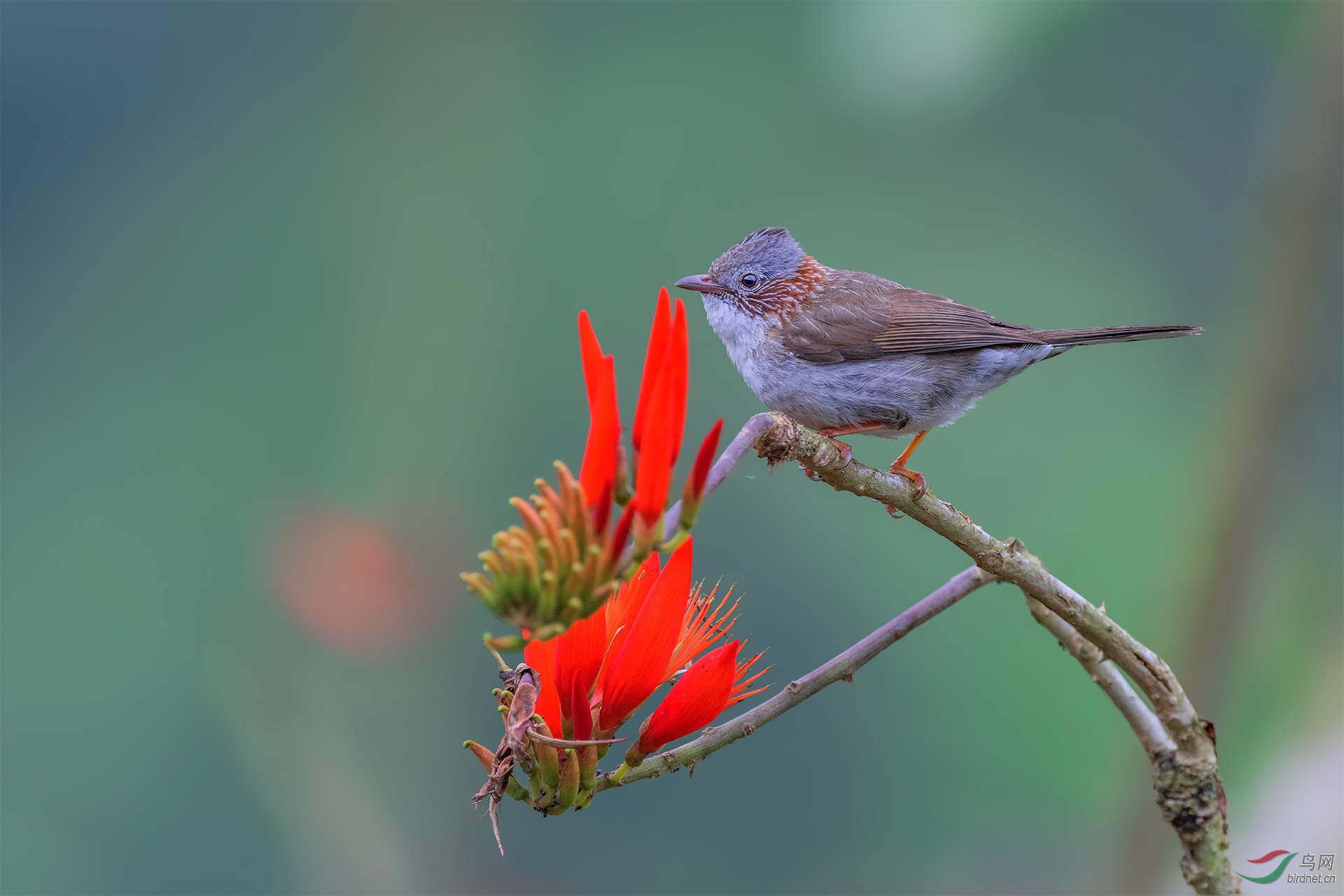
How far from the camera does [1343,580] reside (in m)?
2.34

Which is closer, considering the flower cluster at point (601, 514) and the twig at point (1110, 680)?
the flower cluster at point (601, 514)

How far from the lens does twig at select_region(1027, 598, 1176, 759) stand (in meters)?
0.89

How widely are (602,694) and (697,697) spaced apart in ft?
0.21

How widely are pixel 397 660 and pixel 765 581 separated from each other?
101 cm

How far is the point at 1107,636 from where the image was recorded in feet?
2.75

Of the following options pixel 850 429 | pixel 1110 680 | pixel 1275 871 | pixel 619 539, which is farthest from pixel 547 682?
pixel 1275 871

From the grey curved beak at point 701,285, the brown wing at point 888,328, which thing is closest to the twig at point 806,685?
the brown wing at point 888,328

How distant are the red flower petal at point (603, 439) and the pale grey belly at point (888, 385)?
0.77 metres

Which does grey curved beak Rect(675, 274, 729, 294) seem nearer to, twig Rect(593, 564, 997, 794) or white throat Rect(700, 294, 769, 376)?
white throat Rect(700, 294, 769, 376)

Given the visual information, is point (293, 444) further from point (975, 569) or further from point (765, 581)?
point (975, 569)

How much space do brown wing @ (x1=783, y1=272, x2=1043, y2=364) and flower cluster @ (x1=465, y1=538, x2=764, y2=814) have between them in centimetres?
71

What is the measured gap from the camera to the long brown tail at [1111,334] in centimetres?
107

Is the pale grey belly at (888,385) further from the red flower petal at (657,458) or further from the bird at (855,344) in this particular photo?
the red flower petal at (657,458)

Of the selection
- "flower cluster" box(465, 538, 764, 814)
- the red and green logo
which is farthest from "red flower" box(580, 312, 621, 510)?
the red and green logo
